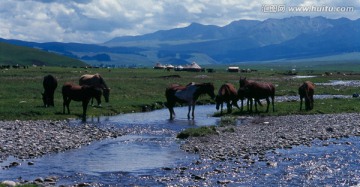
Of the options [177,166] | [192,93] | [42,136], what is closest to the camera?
[177,166]

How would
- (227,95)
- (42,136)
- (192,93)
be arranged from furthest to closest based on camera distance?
(227,95), (192,93), (42,136)

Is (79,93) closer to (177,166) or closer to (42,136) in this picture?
(42,136)

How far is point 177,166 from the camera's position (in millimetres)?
21109

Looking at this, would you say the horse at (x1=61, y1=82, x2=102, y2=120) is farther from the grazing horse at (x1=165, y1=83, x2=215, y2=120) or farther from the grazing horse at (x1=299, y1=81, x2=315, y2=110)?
the grazing horse at (x1=299, y1=81, x2=315, y2=110)

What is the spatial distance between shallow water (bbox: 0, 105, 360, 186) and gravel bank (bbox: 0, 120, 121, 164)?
799 millimetres

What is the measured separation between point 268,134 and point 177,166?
915 centimetres

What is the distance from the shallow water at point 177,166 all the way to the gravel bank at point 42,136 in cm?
80

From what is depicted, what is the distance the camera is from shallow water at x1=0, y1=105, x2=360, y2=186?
18.9m

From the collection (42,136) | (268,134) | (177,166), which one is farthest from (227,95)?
(177,166)

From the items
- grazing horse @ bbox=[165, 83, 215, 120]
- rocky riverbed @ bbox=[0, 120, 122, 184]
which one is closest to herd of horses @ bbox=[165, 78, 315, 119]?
grazing horse @ bbox=[165, 83, 215, 120]

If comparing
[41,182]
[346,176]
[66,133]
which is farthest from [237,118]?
[41,182]

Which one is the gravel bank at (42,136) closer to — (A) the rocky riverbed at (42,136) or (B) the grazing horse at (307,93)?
(A) the rocky riverbed at (42,136)

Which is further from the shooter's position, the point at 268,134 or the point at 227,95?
the point at 227,95

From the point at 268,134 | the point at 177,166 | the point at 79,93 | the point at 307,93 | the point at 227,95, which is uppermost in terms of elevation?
the point at 79,93
